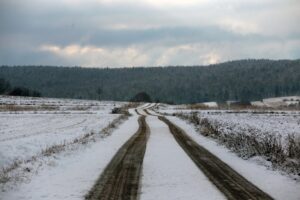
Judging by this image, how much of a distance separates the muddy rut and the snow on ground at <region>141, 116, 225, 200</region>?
0.26m

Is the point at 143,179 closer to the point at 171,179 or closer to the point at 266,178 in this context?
the point at 171,179

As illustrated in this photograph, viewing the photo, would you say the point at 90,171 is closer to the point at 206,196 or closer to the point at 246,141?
the point at 206,196

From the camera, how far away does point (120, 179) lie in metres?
13.4

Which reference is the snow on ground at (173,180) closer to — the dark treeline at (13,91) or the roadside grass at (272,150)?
the roadside grass at (272,150)

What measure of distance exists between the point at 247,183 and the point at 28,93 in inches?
6992

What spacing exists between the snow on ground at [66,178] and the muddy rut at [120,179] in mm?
258

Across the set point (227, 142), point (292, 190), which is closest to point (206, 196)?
point (292, 190)

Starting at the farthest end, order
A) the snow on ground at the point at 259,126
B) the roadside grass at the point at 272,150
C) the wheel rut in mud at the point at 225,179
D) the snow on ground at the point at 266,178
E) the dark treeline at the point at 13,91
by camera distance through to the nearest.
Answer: the dark treeline at the point at 13,91, the snow on ground at the point at 259,126, the roadside grass at the point at 272,150, the snow on ground at the point at 266,178, the wheel rut in mud at the point at 225,179

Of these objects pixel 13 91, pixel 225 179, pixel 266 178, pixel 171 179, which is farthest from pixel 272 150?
pixel 13 91

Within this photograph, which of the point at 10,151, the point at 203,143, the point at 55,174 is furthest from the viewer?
the point at 203,143

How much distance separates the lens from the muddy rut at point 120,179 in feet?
36.5

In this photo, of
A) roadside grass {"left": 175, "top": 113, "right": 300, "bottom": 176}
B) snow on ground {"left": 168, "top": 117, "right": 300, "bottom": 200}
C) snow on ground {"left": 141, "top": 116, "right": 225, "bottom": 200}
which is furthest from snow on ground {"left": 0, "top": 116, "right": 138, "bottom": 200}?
roadside grass {"left": 175, "top": 113, "right": 300, "bottom": 176}

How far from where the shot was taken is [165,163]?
17.1m

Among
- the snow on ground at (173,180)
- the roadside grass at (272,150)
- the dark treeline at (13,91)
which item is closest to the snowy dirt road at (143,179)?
the snow on ground at (173,180)
